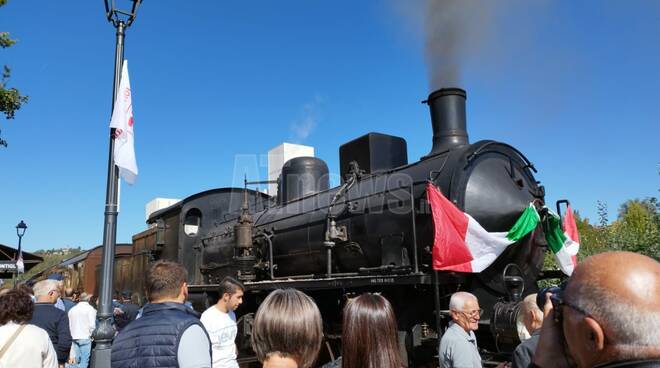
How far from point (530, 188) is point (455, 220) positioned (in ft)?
5.49

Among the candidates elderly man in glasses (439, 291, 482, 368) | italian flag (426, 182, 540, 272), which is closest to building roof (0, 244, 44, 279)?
italian flag (426, 182, 540, 272)

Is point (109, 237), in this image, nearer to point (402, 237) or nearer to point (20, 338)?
point (20, 338)

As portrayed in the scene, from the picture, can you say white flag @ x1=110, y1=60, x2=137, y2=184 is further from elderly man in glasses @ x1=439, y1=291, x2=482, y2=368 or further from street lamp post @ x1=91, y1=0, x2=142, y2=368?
elderly man in glasses @ x1=439, y1=291, x2=482, y2=368

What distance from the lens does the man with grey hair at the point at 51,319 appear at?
4469 mm

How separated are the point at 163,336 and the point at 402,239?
3.91m

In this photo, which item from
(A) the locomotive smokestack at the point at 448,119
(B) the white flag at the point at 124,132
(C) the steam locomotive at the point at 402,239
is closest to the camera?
(B) the white flag at the point at 124,132

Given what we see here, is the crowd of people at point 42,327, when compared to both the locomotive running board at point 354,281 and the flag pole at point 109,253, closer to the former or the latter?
the flag pole at point 109,253

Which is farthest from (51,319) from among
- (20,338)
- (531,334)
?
(531,334)

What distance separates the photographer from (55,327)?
4.53 meters

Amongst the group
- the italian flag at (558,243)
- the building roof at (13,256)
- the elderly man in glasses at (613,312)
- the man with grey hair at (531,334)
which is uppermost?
the building roof at (13,256)

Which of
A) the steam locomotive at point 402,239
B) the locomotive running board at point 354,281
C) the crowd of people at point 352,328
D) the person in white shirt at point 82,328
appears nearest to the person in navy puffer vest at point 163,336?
the crowd of people at point 352,328

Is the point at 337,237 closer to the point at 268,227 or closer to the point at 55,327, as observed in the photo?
the point at 268,227

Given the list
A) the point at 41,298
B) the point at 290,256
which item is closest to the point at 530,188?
the point at 290,256

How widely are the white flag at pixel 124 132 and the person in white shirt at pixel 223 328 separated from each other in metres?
1.66
